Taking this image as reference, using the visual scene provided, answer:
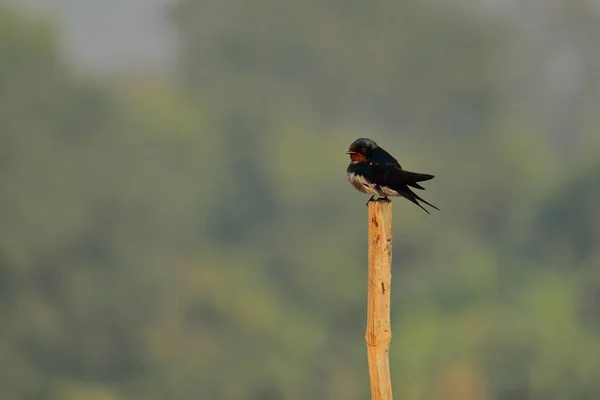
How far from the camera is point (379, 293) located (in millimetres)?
3889

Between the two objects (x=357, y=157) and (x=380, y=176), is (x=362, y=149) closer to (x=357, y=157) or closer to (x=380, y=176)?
(x=357, y=157)

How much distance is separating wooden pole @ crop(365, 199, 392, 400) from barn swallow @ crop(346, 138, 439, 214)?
0.28ft

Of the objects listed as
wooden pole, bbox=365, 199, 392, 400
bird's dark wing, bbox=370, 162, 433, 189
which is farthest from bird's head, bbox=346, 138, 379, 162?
wooden pole, bbox=365, 199, 392, 400

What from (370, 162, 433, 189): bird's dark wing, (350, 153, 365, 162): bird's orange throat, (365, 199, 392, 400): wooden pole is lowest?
(365, 199, 392, 400): wooden pole

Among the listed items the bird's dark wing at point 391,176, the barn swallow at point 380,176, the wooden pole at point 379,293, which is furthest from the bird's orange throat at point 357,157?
the wooden pole at point 379,293

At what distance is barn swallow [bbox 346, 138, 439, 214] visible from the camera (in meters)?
3.93

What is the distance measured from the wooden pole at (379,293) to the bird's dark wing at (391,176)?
10 cm

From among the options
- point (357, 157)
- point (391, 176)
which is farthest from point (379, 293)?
point (357, 157)

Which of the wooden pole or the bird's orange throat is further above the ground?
the bird's orange throat

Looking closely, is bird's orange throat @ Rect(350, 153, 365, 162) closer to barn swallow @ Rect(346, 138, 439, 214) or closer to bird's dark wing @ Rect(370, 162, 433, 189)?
barn swallow @ Rect(346, 138, 439, 214)

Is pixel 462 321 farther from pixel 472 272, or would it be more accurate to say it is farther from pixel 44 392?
pixel 44 392

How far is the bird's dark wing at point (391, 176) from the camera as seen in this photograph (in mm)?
3916

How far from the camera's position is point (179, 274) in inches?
516

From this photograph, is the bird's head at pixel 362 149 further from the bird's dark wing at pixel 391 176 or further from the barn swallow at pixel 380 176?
the bird's dark wing at pixel 391 176
